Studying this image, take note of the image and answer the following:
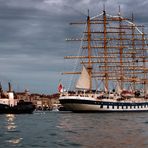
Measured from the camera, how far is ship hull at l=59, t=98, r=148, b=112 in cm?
12369

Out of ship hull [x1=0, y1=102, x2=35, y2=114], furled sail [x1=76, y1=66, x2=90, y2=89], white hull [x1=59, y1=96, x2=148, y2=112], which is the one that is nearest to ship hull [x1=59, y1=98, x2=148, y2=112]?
white hull [x1=59, y1=96, x2=148, y2=112]

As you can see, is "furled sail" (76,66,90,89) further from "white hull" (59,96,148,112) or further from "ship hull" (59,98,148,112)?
"ship hull" (59,98,148,112)

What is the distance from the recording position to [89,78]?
131 metres

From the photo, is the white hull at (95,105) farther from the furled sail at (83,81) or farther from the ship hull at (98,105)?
the furled sail at (83,81)

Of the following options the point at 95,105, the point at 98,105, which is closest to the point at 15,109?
the point at 95,105

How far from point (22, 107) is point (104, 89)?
939 inches

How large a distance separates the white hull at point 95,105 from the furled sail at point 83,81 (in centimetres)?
454

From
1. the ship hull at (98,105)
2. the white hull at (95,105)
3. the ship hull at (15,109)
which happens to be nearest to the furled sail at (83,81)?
the white hull at (95,105)

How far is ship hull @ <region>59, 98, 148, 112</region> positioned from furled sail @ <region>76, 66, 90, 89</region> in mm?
4956


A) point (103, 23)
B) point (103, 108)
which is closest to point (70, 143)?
point (103, 108)

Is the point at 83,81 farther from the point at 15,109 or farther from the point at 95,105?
the point at 15,109

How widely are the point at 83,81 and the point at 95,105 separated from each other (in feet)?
23.1

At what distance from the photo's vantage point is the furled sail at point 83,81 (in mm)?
128875

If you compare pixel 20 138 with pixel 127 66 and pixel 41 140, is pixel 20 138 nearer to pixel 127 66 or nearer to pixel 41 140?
pixel 41 140
